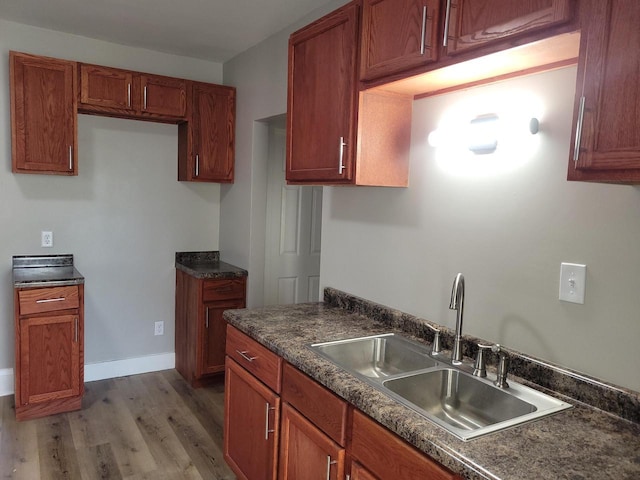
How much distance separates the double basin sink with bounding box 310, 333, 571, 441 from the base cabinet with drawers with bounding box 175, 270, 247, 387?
177 centimetres

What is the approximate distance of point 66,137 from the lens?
3.13 metres

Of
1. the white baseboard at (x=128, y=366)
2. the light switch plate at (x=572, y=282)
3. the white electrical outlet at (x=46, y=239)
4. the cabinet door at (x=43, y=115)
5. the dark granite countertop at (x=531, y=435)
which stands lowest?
the white baseboard at (x=128, y=366)

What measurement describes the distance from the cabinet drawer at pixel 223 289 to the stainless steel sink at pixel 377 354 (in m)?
1.75

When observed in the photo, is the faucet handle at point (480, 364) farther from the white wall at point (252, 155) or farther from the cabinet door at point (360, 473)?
the white wall at point (252, 155)

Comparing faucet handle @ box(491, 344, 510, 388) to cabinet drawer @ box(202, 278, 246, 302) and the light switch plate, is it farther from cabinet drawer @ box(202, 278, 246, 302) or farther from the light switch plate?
cabinet drawer @ box(202, 278, 246, 302)

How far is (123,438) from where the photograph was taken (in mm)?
2818

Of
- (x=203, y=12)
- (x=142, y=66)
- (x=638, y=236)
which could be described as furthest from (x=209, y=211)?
(x=638, y=236)

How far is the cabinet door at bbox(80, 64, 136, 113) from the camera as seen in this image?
317 centimetres

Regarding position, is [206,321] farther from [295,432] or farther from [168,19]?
[168,19]

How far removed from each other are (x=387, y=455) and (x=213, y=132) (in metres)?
2.90

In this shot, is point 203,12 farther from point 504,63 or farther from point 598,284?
point 598,284

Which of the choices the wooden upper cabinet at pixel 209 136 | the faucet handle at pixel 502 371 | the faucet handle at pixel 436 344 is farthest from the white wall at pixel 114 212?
the faucet handle at pixel 502 371

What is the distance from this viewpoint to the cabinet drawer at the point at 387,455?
118 centimetres

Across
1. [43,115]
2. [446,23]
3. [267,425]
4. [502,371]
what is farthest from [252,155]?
[502,371]
